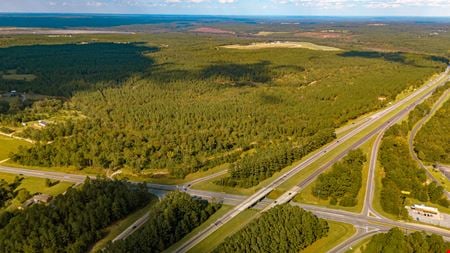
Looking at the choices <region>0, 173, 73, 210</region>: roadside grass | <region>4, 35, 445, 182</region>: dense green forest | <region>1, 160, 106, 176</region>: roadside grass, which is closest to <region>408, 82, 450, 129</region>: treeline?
<region>4, 35, 445, 182</region>: dense green forest

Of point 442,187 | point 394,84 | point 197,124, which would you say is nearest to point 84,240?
point 197,124

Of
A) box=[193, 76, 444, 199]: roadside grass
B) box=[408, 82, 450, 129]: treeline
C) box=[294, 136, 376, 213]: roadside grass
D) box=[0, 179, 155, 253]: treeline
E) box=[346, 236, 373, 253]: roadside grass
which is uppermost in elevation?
box=[408, 82, 450, 129]: treeline

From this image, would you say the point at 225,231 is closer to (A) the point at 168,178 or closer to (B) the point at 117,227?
(B) the point at 117,227

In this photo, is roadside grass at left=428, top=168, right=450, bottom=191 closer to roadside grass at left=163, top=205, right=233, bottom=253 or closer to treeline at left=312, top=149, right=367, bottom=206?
treeline at left=312, top=149, right=367, bottom=206

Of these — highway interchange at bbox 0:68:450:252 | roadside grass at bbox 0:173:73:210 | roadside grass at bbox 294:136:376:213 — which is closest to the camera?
highway interchange at bbox 0:68:450:252

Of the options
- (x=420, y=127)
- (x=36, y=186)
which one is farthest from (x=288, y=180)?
(x=420, y=127)

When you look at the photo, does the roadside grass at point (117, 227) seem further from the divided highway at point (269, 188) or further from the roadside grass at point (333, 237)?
the roadside grass at point (333, 237)
